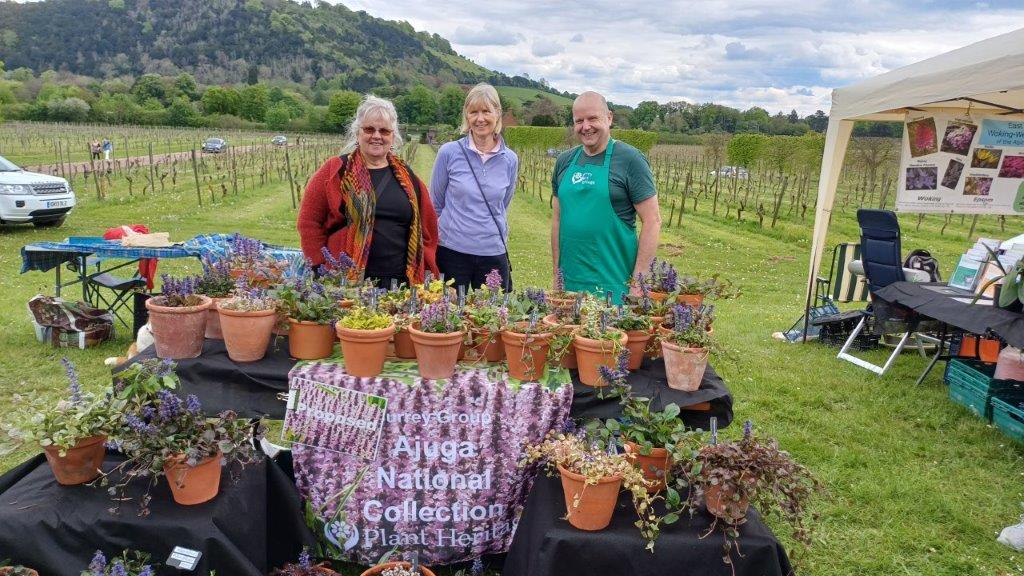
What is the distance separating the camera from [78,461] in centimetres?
200

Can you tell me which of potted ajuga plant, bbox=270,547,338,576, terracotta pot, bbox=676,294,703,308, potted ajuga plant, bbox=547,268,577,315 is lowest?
potted ajuga plant, bbox=270,547,338,576

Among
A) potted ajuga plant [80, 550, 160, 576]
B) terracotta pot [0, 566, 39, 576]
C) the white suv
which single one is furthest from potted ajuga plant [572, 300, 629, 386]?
the white suv

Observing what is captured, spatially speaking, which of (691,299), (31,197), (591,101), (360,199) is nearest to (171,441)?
(360,199)

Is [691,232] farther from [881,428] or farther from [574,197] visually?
[574,197]

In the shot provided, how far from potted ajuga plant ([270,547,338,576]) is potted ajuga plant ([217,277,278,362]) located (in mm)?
726

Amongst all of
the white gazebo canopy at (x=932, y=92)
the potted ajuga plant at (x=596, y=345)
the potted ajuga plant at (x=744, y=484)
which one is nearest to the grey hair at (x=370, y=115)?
the potted ajuga plant at (x=596, y=345)

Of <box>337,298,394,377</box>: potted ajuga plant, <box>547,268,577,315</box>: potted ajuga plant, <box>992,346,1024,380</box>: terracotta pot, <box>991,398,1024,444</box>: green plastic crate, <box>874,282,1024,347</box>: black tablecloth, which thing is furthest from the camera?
<box>992,346,1024,380</box>: terracotta pot

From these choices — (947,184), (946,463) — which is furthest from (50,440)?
(947,184)

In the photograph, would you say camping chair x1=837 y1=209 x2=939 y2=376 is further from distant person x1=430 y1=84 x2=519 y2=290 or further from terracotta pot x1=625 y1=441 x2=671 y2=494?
terracotta pot x1=625 y1=441 x2=671 y2=494

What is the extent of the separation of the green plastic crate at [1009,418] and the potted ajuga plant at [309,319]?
4117 millimetres

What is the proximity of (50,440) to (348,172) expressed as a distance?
1642 millimetres

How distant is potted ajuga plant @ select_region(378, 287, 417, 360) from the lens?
7.82 ft

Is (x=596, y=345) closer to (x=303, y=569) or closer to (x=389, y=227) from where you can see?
(x=303, y=569)

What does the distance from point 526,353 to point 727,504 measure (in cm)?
81
